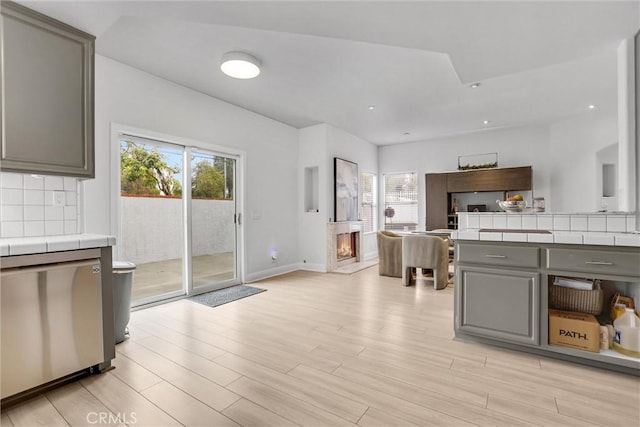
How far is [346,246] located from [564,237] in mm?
4596

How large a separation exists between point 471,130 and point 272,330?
600cm

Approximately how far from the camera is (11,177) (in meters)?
2.25

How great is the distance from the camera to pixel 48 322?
185 centimetres

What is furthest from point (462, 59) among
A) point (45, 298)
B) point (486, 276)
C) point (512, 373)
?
point (45, 298)

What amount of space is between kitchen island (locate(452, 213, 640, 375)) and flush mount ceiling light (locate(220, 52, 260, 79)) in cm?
266

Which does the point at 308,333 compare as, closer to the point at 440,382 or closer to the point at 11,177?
the point at 440,382

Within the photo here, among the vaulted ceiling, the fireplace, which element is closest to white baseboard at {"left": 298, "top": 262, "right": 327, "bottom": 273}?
the fireplace

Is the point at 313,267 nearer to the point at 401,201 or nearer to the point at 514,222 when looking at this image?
the point at 401,201

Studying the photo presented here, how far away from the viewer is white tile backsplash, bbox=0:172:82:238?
2.21m

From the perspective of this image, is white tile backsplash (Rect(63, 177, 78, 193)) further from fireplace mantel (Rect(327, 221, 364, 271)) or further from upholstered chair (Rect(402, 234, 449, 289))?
upholstered chair (Rect(402, 234, 449, 289))

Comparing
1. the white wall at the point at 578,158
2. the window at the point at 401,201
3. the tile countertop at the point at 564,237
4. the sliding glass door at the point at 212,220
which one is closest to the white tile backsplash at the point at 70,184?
the sliding glass door at the point at 212,220

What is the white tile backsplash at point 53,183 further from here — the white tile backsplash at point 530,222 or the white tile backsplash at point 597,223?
the white tile backsplash at point 597,223

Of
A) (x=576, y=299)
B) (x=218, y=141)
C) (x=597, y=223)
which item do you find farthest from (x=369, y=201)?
(x=576, y=299)

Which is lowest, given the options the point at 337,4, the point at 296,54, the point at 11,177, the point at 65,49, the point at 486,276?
the point at 486,276
